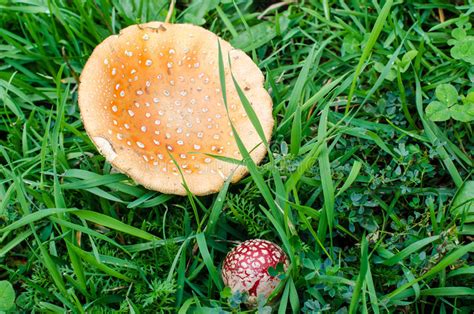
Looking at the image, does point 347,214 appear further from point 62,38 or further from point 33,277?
point 62,38

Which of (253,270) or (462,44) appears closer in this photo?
(253,270)

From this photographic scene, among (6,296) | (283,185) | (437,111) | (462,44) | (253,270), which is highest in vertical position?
(462,44)

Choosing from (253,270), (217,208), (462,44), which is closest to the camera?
(253,270)

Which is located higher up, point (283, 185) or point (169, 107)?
point (169, 107)

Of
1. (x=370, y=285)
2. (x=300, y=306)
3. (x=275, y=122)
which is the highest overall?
(x=275, y=122)

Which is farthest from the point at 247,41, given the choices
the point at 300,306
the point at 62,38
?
the point at 300,306

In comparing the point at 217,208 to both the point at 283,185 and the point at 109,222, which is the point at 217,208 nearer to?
the point at 283,185

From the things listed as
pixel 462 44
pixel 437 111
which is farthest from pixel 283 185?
pixel 462 44
